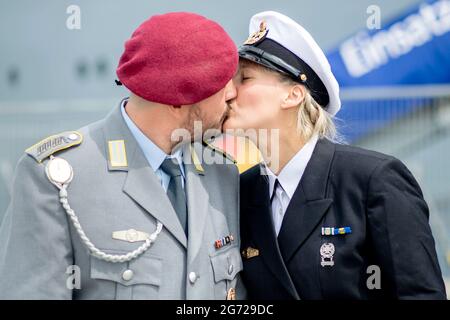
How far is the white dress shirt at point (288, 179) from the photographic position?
10.8 feet

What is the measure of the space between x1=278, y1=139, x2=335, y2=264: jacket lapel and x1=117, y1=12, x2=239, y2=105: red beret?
0.63m

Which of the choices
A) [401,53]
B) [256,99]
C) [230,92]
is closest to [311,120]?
[256,99]

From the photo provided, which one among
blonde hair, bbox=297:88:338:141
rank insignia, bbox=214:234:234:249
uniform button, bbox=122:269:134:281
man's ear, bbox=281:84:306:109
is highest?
man's ear, bbox=281:84:306:109

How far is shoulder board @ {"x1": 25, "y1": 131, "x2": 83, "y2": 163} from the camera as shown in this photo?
2.77 meters

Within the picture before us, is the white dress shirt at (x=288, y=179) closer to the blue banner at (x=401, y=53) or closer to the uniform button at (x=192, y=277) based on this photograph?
the uniform button at (x=192, y=277)

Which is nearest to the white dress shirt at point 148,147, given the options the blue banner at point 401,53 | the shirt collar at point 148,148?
the shirt collar at point 148,148

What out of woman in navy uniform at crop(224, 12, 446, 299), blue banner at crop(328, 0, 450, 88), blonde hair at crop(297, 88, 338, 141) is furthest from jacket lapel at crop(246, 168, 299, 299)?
blue banner at crop(328, 0, 450, 88)

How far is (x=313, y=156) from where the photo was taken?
328 cm

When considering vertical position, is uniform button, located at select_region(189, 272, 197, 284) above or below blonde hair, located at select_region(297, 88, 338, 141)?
below

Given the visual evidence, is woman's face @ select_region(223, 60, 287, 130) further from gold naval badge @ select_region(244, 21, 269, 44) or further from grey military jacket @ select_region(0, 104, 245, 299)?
grey military jacket @ select_region(0, 104, 245, 299)

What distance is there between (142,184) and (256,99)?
0.74 m

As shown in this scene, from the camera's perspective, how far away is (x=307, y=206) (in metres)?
3.19

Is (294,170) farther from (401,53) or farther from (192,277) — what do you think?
(401,53)
